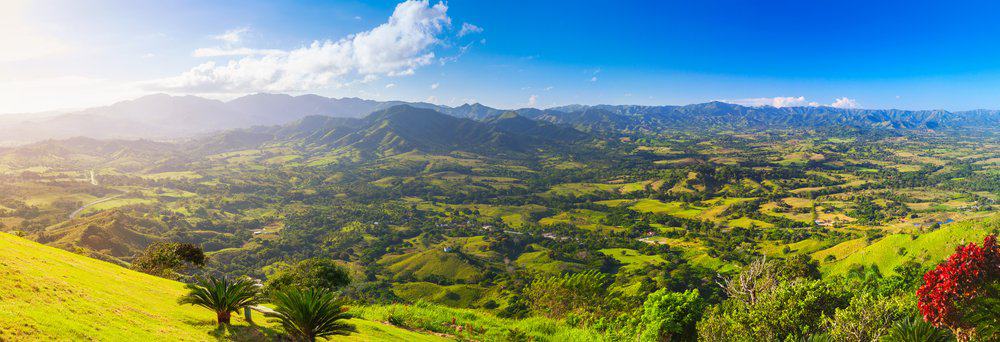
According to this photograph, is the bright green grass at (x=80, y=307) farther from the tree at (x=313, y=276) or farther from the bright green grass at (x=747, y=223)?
the bright green grass at (x=747, y=223)

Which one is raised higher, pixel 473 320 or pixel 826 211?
pixel 473 320

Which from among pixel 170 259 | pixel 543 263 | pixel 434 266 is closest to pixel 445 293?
pixel 434 266

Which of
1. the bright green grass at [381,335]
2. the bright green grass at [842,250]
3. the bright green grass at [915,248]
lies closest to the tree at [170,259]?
the bright green grass at [381,335]

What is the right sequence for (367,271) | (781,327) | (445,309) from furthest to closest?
1. (367,271)
2. (445,309)
3. (781,327)

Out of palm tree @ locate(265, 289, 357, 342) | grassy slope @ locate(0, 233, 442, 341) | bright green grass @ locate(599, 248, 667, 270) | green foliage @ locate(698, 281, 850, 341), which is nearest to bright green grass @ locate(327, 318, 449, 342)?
grassy slope @ locate(0, 233, 442, 341)

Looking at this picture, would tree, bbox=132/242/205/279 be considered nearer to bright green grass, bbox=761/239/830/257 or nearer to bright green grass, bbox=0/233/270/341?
bright green grass, bbox=0/233/270/341

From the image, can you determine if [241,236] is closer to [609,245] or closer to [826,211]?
[609,245]

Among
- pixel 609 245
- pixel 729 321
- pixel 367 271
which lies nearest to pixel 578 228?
pixel 609 245

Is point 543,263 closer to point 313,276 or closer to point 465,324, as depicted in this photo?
point 313,276
